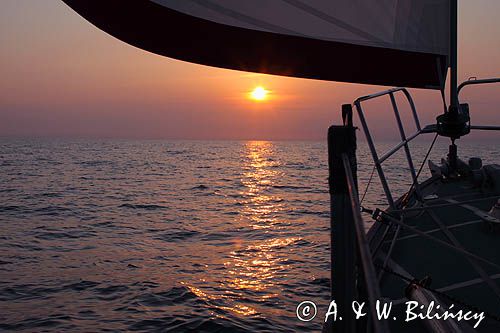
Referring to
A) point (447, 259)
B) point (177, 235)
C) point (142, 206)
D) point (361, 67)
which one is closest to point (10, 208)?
point (142, 206)

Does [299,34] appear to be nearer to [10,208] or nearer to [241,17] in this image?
[241,17]

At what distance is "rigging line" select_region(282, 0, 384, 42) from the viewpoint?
13.2 feet

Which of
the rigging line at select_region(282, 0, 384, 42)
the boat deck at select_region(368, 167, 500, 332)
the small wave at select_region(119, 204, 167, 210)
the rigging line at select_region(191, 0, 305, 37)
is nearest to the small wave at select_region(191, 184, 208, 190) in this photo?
the small wave at select_region(119, 204, 167, 210)

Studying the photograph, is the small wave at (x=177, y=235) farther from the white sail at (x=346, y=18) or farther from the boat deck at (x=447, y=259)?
the white sail at (x=346, y=18)

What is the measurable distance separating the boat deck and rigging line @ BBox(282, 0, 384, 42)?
1550 millimetres

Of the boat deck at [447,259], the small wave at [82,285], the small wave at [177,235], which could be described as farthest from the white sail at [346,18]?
the small wave at [177,235]

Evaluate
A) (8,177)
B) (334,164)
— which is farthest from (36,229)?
(8,177)

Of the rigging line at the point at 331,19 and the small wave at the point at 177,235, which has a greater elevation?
the rigging line at the point at 331,19

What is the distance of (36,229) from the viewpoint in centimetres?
1658

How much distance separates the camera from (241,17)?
12.2 feet

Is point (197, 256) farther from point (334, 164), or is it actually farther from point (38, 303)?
point (334, 164)

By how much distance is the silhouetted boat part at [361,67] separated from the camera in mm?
3141

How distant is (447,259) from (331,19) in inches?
90.5

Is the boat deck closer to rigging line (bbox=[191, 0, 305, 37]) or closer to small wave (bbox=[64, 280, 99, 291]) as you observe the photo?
rigging line (bbox=[191, 0, 305, 37])
